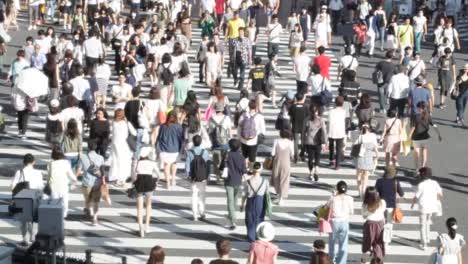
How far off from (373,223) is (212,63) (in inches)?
467

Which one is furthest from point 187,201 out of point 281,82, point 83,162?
point 281,82

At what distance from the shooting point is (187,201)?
77.8ft

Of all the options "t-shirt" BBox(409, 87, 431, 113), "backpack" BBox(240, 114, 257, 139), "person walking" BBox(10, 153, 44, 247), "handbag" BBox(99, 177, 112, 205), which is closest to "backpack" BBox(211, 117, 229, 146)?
"backpack" BBox(240, 114, 257, 139)

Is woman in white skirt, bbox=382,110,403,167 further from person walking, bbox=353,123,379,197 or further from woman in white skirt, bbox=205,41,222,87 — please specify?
woman in white skirt, bbox=205,41,222,87

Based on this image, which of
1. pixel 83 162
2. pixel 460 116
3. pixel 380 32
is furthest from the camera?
pixel 380 32

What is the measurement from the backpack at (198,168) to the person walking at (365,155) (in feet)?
10.6

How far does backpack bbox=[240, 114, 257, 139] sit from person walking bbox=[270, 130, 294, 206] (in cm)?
122

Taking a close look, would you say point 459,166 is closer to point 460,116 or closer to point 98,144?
point 460,116

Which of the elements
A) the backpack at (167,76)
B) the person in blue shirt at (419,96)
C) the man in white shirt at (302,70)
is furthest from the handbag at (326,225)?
the man in white shirt at (302,70)

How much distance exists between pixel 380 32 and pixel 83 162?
18.1 metres

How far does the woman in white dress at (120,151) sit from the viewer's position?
2358cm

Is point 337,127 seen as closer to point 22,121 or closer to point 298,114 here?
point 298,114

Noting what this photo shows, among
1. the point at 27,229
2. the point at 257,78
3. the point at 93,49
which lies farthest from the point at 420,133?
the point at 93,49

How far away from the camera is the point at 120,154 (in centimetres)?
2375
